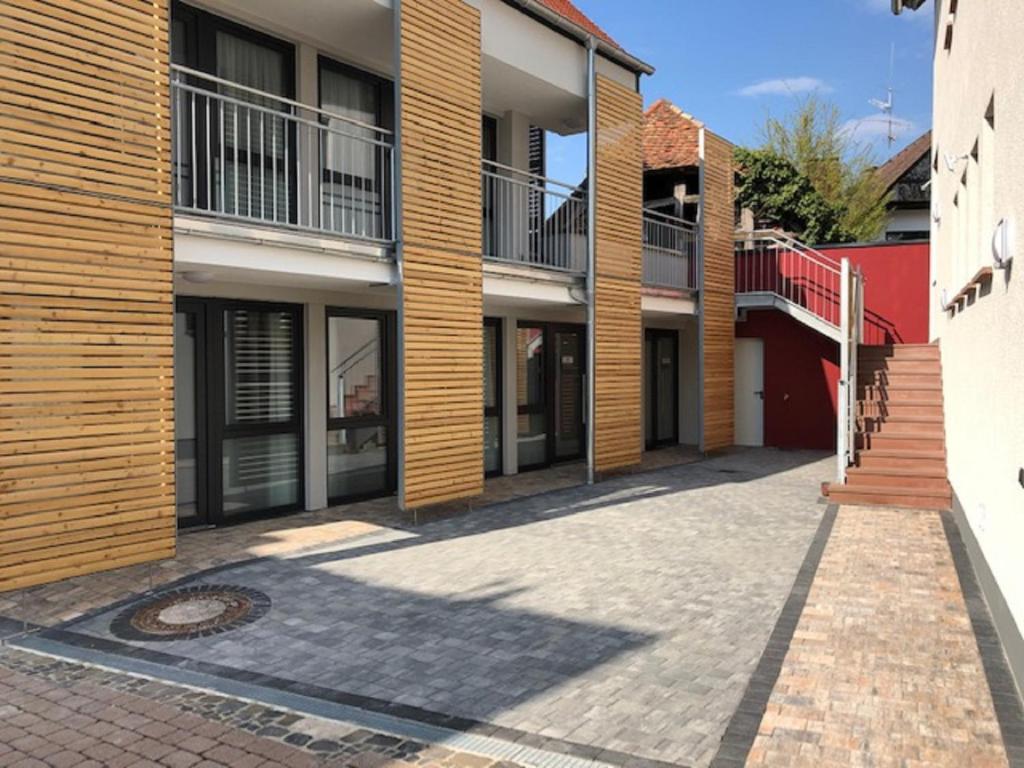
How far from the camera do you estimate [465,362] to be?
30.7ft

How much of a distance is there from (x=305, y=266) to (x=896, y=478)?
25.3 ft

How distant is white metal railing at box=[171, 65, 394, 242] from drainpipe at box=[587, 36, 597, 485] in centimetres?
311

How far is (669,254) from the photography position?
1439 centimetres

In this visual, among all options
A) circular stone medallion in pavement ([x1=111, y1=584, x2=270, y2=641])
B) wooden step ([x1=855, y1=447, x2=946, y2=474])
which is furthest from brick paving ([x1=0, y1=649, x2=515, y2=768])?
wooden step ([x1=855, y1=447, x2=946, y2=474])

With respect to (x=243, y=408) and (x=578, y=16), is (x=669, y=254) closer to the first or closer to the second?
(x=578, y=16)

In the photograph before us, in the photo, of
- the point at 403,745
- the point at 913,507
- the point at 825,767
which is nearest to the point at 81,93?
the point at 403,745

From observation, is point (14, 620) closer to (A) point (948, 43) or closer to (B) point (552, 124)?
(B) point (552, 124)

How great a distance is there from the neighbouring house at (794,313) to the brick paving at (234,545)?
623cm

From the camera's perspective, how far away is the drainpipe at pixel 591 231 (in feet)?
38.1

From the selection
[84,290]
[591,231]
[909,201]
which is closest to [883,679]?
[84,290]

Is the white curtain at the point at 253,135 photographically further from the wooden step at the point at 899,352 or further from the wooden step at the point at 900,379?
the wooden step at the point at 899,352

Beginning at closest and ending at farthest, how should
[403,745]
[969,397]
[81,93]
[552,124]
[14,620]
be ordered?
[403,745] < [14,620] < [81,93] < [969,397] < [552,124]

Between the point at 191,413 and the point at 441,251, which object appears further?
the point at 441,251

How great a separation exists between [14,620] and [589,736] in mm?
4116
